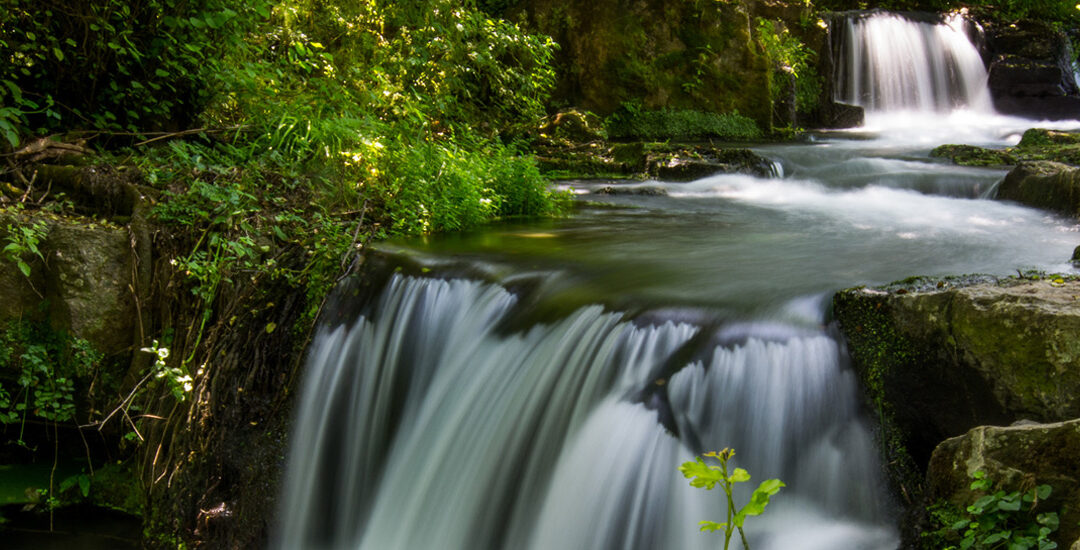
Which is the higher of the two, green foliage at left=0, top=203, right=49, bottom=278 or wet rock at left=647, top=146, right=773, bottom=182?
green foliage at left=0, top=203, right=49, bottom=278

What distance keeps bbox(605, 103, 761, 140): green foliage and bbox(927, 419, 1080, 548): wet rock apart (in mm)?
10658

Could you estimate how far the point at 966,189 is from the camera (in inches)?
313

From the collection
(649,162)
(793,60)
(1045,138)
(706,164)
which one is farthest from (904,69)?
(649,162)

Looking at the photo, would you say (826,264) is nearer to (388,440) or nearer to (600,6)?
(388,440)

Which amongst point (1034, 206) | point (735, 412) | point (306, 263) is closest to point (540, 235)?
point (306, 263)

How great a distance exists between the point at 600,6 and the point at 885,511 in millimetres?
11602

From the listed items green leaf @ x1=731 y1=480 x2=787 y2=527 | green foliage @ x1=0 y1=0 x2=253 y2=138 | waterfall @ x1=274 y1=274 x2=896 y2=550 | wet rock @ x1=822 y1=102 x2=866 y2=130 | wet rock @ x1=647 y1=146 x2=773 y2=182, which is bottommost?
waterfall @ x1=274 y1=274 x2=896 y2=550

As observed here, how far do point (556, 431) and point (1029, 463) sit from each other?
1.69m

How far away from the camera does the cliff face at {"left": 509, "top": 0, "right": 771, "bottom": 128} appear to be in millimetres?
13047

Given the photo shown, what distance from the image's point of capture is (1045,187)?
22.2 ft

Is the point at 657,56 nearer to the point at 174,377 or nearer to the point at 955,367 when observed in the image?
the point at 955,367

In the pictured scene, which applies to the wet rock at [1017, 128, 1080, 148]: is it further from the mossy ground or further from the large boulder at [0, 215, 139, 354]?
the large boulder at [0, 215, 139, 354]

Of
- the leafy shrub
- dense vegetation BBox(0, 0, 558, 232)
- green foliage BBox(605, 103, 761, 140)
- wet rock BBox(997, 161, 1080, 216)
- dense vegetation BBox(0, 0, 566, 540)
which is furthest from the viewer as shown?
green foliage BBox(605, 103, 761, 140)

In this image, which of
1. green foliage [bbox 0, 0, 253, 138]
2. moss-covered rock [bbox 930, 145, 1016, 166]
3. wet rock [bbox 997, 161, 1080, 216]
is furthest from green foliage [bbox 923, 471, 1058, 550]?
moss-covered rock [bbox 930, 145, 1016, 166]
